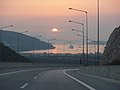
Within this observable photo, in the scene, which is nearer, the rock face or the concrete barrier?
the concrete barrier

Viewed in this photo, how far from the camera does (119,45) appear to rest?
7831cm

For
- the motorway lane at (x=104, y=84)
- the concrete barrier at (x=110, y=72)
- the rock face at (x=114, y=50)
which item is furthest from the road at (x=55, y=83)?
the rock face at (x=114, y=50)

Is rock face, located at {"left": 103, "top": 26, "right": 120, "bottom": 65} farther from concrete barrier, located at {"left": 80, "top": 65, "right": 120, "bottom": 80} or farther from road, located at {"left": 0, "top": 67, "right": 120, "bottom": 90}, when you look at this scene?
road, located at {"left": 0, "top": 67, "right": 120, "bottom": 90}

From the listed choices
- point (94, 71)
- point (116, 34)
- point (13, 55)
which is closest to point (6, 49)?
point (13, 55)

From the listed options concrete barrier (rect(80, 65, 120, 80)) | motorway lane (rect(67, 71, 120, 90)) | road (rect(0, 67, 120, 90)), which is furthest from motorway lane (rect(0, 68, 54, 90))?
concrete barrier (rect(80, 65, 120, 80))

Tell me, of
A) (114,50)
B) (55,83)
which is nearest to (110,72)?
(55,83)

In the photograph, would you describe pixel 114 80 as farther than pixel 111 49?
No

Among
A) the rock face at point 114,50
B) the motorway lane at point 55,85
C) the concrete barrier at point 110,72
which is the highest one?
the rock face at point 114,50

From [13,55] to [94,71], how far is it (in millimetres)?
85314

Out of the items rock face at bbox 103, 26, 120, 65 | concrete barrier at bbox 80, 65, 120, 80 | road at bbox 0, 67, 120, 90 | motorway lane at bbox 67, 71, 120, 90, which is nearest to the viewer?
road at bbox 0, 67, 120, 90

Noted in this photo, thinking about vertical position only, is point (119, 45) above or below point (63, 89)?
above

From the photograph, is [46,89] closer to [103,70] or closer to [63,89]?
[63,89]

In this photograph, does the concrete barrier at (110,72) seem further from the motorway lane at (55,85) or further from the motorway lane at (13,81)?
the motorway lane at (13,81)

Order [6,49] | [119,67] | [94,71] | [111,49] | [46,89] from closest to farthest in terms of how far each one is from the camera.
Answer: [46,89], [119,67], [94,71], [111,49], [6,49]
